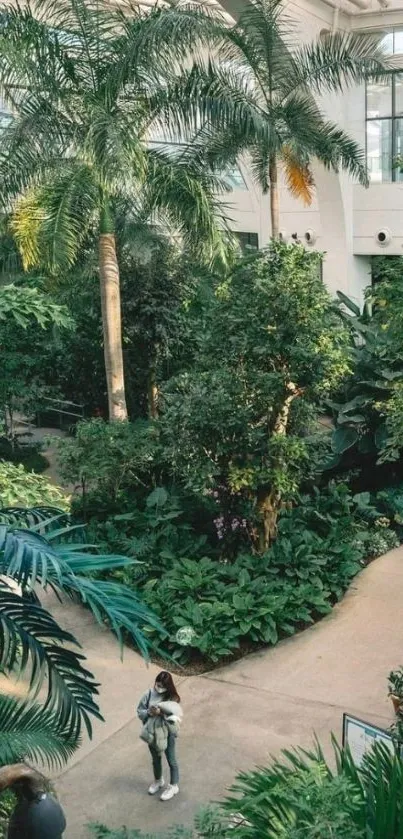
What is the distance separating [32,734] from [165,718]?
2.35 meters

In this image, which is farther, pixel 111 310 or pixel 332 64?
pixel 332 64

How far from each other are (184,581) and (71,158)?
556 centimetres

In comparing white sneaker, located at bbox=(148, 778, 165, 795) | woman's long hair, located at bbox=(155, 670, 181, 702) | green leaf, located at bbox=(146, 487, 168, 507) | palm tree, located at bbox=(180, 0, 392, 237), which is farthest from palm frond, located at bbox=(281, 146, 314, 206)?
white sneaker, located at bbox=(148, 778, 165, 795)

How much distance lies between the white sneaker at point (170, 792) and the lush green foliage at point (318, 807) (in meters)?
2.70

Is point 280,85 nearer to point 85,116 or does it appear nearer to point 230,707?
point 85,116

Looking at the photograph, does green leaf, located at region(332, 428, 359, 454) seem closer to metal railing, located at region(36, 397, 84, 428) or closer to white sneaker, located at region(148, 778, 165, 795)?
metal railing, located at region(36, 397, 84, 428)

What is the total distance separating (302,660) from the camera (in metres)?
9.62

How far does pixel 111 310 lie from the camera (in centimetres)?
1321

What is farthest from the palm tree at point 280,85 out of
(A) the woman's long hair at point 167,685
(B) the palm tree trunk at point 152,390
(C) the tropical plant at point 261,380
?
(A) the woman's long hair at point 167,685

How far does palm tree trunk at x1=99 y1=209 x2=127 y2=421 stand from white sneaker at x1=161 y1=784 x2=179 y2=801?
6.63m

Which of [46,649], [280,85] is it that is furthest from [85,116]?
[46,649]

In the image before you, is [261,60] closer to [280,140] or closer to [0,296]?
[280,140]

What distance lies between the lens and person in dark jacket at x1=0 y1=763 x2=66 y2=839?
377cm

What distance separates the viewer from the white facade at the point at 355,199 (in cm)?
2333
